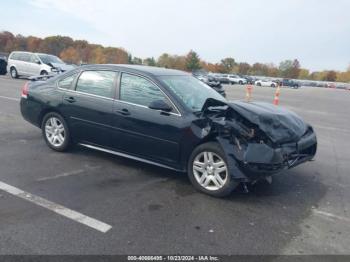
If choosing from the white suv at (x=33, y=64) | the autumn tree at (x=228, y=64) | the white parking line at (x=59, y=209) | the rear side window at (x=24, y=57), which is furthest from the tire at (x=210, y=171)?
the autumn tree at (x=228, y=64)

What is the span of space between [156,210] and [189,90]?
6.66 ft

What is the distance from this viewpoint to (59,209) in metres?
4.00

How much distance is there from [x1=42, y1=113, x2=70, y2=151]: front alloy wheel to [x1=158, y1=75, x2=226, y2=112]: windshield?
1988mm

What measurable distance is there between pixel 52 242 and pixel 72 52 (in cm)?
11460

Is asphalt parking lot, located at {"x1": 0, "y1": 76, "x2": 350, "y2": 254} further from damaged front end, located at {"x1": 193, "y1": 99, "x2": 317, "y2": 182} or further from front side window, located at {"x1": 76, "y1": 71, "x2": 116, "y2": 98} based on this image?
front side window, located at {"x1": 76, "y1": 71, "x2": 116, "y2": 98}

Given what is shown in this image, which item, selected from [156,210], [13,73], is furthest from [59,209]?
[13,73]

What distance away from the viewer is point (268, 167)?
13.9 feet

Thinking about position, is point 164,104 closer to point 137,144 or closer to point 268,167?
point 137,144

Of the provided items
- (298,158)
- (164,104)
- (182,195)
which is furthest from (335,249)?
(164,104)

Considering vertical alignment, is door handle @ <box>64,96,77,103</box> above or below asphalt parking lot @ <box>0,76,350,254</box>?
above

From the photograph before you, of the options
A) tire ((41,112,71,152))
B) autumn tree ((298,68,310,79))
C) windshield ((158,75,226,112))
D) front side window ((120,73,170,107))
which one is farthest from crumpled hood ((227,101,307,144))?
autumn tree ((298,68,310,79))

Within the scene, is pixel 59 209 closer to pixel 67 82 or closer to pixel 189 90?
pixel 189 90

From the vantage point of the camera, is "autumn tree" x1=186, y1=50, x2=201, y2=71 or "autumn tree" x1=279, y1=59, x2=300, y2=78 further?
"autumn tree" x1=279, y1=59, x2=300, y2=78

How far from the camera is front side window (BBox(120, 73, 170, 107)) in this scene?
199 inches
